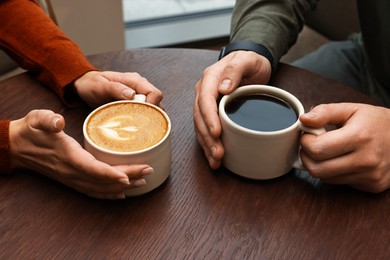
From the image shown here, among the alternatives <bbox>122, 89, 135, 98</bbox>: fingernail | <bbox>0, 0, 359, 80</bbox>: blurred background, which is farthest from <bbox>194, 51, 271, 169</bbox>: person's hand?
<bbox>0, 0, 359, 80</bbox>: blurred background

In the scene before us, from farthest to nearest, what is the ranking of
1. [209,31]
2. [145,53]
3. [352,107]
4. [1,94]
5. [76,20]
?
[209,31] < [76,20] < [145,53] < [1,94] < [352,107]

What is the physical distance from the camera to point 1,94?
2.57 feet

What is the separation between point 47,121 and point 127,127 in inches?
4.2

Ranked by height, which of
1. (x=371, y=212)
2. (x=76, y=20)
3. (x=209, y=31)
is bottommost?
(x=209, y=31)

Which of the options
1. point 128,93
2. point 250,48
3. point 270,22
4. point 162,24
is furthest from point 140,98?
point 162,24

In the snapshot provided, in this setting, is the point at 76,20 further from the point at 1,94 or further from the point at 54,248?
the point at 54,248

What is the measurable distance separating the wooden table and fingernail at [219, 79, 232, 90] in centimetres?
11

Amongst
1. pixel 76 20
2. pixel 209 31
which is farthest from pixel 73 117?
pixel 209 31

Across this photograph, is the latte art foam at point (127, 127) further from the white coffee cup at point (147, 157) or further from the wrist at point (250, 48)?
the wrist at point (250, 48)

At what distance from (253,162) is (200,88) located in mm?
164

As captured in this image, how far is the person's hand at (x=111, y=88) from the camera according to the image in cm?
71

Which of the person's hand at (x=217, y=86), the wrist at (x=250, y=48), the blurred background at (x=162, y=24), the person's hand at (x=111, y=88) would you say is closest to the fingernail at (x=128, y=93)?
the person's hand at (x=111, y=88)

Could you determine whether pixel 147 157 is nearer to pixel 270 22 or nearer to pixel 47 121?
pixel 47 121

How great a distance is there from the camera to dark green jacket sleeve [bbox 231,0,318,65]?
0.86 meters
